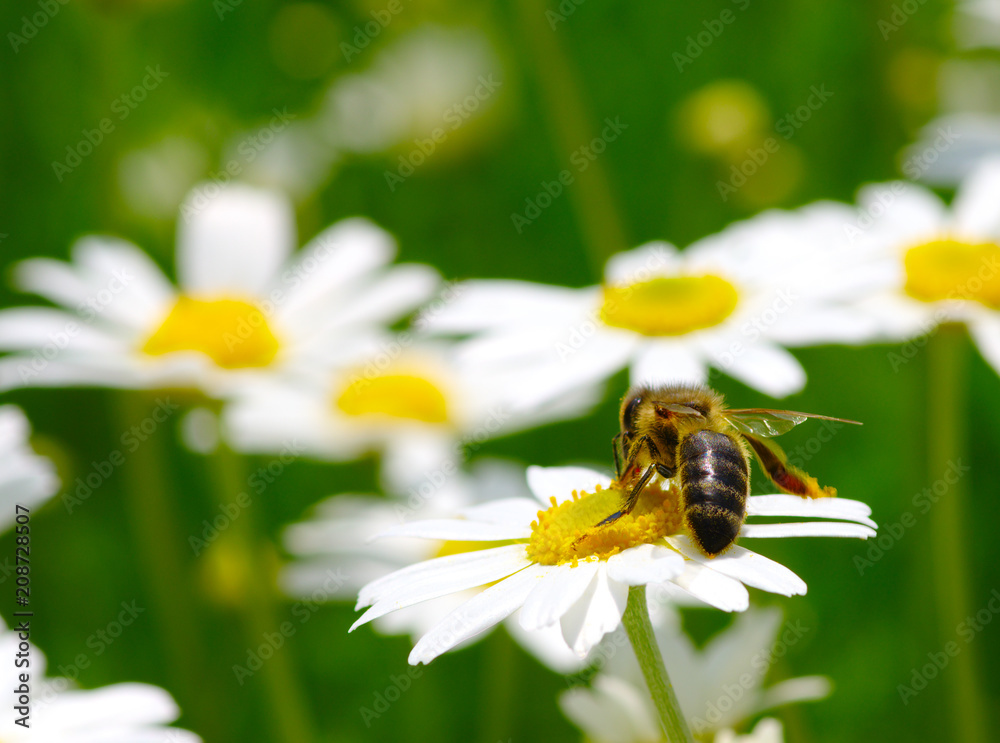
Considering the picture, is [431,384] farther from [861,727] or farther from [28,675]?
[28,675]

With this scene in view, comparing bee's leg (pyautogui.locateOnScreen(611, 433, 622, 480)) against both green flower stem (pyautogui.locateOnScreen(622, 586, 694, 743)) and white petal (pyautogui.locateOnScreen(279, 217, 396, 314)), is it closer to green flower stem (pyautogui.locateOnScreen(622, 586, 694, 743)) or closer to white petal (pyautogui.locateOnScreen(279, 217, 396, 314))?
green flower stem (pyautogui.locateOnScreen(622, 586, 694, 743))

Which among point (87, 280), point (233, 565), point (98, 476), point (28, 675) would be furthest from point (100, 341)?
point (28, 675)

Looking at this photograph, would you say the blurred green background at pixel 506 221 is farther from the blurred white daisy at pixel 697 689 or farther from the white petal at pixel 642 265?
the white petal at pixel 642 265

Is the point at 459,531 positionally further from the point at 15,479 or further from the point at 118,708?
the point at 15,479

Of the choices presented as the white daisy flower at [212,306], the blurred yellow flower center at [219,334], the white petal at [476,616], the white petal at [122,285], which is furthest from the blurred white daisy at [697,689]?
the white petal at [122,285]

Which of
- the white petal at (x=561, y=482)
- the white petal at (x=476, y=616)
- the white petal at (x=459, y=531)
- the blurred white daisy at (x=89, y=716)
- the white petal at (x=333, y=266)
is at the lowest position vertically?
the blurred white daisy at (x=89, y=716)

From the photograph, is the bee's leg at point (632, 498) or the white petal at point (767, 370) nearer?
the bee's leg at point (632, 498)

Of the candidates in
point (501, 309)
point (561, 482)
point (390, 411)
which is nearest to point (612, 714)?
point (561, 482)
